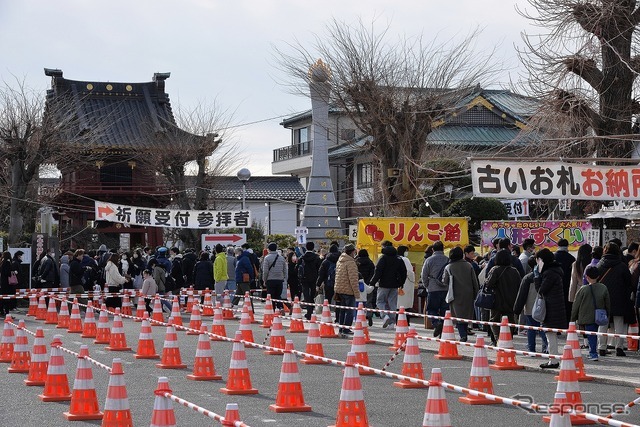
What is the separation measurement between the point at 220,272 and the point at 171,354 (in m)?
13.3

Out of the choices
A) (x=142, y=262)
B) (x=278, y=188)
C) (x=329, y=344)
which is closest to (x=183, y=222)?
(x=142, y=262)

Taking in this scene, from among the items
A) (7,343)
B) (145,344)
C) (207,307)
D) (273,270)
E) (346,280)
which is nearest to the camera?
(7,343)

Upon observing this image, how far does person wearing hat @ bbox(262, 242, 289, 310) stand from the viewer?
24391 millimetres

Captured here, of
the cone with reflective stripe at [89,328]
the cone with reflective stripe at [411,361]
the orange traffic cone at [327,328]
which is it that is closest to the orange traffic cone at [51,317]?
the cone with reflective stripe at [89,328]

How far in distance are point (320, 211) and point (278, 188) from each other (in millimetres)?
29082

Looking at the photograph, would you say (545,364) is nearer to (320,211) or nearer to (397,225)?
(397,225)

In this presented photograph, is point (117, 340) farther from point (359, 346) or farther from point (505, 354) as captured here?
point (505, 354)

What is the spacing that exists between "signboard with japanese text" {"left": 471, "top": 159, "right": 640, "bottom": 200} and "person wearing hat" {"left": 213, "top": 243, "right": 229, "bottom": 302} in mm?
13717

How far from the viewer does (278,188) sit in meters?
70.9

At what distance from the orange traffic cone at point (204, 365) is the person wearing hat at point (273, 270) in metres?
10.5

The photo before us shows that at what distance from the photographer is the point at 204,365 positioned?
13.7 m

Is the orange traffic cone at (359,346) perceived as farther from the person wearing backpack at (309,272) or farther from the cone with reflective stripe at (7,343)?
the person wearing backpack at (309,272)

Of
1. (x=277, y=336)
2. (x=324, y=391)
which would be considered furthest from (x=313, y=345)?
(x=324, y=391)

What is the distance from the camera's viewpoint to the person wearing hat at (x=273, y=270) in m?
24.4
